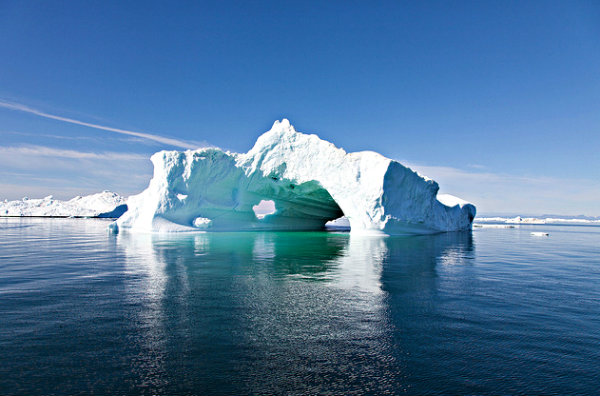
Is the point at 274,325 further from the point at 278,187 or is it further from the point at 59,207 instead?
the point at 59,207

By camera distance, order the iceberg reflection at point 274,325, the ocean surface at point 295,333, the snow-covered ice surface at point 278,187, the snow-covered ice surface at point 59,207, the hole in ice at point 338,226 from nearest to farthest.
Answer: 1. the ocean surface at point 295,333
2. the iceberg reflection at point 274,325
3. the snow-covered ice surface at point 278,187
4. the hole in ice at point 338,226
5. the snow-covered ice surface at point 59,207

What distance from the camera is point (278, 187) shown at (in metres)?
25.2

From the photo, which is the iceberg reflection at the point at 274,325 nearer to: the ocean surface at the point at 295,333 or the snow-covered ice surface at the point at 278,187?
the ocean surface at the point at 295,333

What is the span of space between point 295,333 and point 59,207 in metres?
93.3

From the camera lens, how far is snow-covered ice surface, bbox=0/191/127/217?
3076 inches

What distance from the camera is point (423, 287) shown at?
687 cm

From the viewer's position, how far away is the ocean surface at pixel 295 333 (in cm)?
303

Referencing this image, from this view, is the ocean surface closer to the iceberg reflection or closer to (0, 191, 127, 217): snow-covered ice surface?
the iceberg reflection

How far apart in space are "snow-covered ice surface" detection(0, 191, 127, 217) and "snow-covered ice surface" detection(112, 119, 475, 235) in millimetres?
61742

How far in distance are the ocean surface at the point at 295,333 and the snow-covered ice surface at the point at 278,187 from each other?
14.1 m

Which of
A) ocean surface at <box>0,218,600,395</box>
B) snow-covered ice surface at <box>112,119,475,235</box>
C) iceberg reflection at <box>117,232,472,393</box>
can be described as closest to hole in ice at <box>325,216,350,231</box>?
snow-covered ice surface at <box>112,119,475,235</box>

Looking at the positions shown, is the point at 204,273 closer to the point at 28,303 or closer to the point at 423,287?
the point at 28,303

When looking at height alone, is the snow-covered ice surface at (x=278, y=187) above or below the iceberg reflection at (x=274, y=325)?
above

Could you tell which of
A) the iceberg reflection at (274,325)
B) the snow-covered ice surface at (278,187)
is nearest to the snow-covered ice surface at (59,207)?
the snow-covered ice surface at (278,187)
